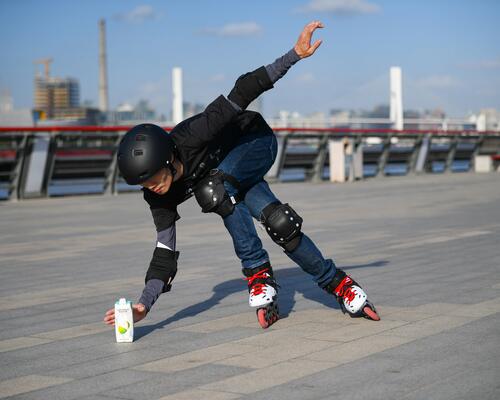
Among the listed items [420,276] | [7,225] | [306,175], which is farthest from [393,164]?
[420,276]

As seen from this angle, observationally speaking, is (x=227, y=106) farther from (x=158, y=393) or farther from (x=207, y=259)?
(x=207, y=259)

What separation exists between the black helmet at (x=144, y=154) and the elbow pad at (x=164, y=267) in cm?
58

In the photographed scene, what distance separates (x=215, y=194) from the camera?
5.29m

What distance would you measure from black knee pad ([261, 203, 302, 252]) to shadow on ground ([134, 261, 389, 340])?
54 cm

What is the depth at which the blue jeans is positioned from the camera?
543 centimetres

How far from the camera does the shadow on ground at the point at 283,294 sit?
5.79m

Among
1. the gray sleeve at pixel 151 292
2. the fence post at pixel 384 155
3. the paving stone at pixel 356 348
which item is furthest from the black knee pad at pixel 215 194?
the fence post at pixel 384 155

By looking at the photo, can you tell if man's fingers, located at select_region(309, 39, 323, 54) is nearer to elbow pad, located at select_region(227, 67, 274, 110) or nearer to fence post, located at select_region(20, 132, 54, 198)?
elbow pad, located at select_region(227, 67, 274, 110)

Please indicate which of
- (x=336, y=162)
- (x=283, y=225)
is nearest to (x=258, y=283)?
(x=283, y=225)

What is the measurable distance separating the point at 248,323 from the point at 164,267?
606 mm

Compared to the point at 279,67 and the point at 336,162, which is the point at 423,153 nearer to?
the point at 336,162

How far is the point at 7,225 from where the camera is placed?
13.3 metres

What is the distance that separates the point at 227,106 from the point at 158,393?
186 centimetres

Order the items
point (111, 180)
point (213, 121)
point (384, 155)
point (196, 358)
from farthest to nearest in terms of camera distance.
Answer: point (384, 155), point (111, 180), point (213, 121), point (196, 358)
